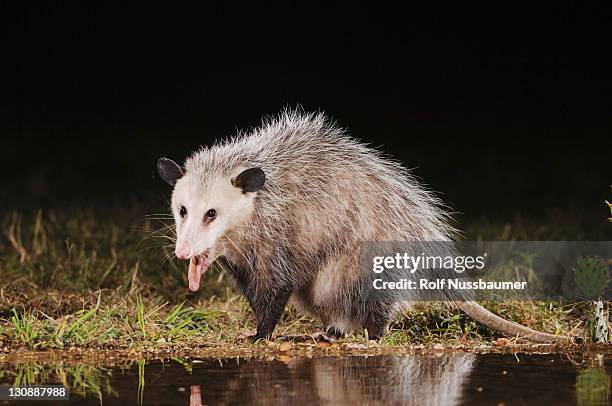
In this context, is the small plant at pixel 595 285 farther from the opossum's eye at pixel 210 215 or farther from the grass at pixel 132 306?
the opossum's eye at pixel 210 215

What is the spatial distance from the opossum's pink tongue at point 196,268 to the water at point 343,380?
15.8 inches

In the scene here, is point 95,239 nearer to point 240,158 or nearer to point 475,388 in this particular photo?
point 240,158

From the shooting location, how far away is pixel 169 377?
4.12m

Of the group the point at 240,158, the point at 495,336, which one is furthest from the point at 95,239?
the point at 495,336

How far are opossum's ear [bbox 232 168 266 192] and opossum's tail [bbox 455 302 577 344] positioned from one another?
1115 millimetres

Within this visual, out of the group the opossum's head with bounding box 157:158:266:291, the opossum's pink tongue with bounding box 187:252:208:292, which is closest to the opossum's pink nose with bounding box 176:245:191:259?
the opossum's head with bounding box 157:158:266:291

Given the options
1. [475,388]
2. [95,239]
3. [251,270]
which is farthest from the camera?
[95,239]

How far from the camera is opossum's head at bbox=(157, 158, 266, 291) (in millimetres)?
4734

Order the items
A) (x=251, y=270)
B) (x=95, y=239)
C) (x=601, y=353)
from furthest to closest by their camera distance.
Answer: (x=95, y=239) < (x=251, y=270) < (x=601, y=353)

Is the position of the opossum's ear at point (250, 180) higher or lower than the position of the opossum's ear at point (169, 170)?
lower

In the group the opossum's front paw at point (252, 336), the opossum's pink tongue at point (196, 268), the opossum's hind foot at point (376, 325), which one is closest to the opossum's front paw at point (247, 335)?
the opossum's front paw at point (252, 336)

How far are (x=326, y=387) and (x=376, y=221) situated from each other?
4.51 feet

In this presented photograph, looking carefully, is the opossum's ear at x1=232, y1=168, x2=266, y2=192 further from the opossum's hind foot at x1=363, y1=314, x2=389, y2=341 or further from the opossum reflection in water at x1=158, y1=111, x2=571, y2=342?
the opossum's hind foot at x1=363, y1=314, x2=389, y2=341

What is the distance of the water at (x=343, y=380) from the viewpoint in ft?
12.2
